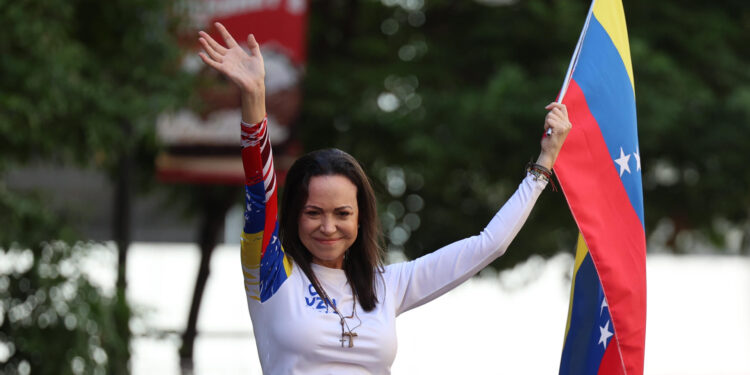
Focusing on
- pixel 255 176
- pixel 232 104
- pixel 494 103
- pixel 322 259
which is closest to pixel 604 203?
pixel 322 259

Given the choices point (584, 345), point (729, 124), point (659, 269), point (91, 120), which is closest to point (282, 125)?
point (91, 120)

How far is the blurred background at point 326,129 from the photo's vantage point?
26.7 feet

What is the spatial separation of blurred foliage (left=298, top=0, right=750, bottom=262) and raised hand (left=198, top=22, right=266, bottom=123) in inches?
293

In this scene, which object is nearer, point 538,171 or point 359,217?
point 359,217

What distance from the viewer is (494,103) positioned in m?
10.3

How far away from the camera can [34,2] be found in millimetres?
7441

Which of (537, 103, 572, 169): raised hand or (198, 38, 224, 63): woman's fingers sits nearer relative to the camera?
(198, 38, 224, 63): woman's fingers

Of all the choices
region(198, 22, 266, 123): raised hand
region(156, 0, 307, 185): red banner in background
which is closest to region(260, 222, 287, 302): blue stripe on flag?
region(198, 22, 266, 123): raised hand

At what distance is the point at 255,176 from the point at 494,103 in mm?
7723

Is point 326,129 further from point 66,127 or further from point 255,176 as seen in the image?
Result: point 255,176

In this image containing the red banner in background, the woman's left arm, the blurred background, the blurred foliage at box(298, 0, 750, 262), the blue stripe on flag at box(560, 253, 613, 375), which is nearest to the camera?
the woman's left arm

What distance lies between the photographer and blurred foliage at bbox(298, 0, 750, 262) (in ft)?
34.4

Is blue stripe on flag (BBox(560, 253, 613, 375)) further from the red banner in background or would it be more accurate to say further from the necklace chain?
the red banner in background

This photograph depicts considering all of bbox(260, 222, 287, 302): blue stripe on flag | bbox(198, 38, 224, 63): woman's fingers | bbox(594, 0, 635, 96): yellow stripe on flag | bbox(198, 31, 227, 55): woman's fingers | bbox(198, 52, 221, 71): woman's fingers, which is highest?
bbox(594, 0, 635, 96): yellow stripe on flag
